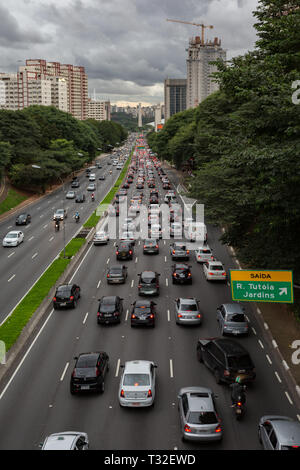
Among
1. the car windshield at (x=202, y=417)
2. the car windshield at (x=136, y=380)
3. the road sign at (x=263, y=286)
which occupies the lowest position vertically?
the car windshield at (x=202, y=417)

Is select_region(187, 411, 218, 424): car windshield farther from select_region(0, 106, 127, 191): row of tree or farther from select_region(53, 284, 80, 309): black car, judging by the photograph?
select_region(0, 106, 127, 191): row of tree

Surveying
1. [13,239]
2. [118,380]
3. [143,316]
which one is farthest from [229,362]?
[13,239]

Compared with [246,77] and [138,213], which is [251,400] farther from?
[138,213]

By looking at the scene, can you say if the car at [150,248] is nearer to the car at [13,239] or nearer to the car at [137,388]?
the car at [13,239]

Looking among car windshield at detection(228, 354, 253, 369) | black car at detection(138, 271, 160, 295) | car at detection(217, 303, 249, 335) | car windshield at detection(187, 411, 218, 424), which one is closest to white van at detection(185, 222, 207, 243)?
black car at detection(138, 271, 160, 295)

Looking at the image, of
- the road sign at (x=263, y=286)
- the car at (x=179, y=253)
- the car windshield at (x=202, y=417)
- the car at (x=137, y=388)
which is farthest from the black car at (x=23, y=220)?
the car windshield at (x=202, y=417)
